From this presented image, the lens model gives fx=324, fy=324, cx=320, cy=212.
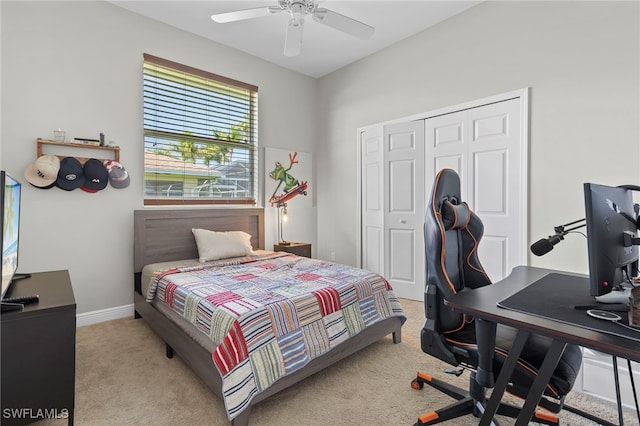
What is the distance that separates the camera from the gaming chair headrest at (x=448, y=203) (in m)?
1.64

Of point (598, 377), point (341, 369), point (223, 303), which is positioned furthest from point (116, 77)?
point (598, 377)

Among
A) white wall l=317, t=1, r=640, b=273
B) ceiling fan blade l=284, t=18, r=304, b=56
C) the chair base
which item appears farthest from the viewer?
ceiling fan blade l=284, t=18, r=304, b=56

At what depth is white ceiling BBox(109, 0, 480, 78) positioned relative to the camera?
3.15 meters

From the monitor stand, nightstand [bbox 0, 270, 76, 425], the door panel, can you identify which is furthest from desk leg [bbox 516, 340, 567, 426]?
the door panel

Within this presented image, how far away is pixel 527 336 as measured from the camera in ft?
3.76

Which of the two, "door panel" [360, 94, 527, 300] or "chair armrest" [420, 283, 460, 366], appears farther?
"door panel" [360, 94, 527, 300]

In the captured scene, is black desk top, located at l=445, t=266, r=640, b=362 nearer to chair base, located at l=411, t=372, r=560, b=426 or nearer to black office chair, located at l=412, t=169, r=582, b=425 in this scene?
black office chair, located at l=412, t=169, r=582, b=425

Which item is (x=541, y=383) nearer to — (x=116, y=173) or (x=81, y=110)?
(x=116, y=173)

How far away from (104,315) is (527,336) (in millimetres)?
3466

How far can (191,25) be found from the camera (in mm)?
3484

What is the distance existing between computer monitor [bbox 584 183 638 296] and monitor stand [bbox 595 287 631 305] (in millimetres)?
54

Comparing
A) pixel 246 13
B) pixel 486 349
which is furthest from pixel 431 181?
pixel 486 349

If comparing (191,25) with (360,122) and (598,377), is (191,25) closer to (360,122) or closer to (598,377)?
(360,122)

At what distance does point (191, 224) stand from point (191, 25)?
2145 mm
